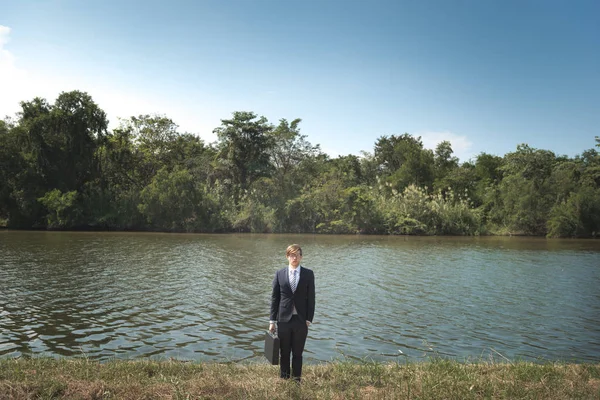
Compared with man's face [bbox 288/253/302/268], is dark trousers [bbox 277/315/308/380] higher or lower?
lower

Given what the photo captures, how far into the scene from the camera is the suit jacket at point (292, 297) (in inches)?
243

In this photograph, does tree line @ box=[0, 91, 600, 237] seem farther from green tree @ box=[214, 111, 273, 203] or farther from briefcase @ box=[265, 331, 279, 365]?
briefcase @ box=[265, 331, 279, 365]

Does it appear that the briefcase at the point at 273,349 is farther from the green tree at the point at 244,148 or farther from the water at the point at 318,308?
the green tree at the point at 244,148

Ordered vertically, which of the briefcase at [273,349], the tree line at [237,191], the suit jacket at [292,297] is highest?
the tree line at [237,191]

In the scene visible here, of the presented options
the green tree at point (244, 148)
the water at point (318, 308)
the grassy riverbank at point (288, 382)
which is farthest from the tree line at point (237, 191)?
the grassy riverbank at point (288, 382)

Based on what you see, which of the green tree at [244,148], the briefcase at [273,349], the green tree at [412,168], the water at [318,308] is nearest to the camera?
the briefcase at [273,349]

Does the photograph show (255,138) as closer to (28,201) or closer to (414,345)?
(28,201)

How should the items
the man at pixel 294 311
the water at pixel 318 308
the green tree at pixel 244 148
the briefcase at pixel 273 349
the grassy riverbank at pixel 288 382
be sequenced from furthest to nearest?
the green tree at pixel 244 148
the water at pixel 318 308
the man at pixel 294 311
the briefcase at pixel 273 349
the grassy riverbank at pixel 288 382

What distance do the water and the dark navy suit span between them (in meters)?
2.81

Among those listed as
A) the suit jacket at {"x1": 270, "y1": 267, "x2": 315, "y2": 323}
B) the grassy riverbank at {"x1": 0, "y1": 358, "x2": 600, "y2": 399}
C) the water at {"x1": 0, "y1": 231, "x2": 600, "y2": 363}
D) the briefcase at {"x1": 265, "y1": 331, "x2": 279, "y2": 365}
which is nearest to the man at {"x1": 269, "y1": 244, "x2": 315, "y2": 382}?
the suit jacket at {"x1": 270, "y1": 267, "x2": 315, "y2": 323}

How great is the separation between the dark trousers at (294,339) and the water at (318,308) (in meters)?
2.78

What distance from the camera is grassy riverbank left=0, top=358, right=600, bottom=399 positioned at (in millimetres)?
5477

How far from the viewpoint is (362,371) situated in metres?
6.70

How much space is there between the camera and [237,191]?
55.9m
